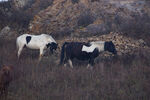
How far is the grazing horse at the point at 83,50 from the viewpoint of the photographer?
50.4 ft

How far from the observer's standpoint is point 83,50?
15469mm

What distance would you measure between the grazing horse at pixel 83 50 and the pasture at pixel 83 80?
504mm

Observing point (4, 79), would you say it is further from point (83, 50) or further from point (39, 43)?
point (39, 43)

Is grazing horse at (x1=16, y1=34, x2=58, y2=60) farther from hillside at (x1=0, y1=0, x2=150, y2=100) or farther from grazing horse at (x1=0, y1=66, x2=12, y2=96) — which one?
grazing horse at (x1=0, y1=66, x2=12, y2=96)

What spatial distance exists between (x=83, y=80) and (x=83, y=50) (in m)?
3.48

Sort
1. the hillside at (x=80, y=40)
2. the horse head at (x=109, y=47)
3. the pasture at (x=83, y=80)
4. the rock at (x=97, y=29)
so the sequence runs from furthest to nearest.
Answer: the rock at (x=97, y=29) → the horse head at (x=109, y=47) → the hillside at (x=80, y=40) → the pasture at (x=83, y=80)

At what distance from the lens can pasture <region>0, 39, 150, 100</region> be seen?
1052 centimetres

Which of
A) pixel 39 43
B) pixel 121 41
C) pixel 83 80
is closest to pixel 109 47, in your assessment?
pixel 121 41

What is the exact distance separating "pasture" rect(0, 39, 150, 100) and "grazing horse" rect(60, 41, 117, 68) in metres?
0.50

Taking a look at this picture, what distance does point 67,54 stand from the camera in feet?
51.7

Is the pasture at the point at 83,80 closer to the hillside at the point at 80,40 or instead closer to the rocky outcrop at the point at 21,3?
the hillside at the point at 80,40

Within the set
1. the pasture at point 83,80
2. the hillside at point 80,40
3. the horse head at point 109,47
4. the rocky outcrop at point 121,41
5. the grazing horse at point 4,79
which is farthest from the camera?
the rocky outcrop at point 121,41

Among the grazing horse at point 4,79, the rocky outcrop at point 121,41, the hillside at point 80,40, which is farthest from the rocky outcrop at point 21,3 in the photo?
the grazing horse at point 4,79

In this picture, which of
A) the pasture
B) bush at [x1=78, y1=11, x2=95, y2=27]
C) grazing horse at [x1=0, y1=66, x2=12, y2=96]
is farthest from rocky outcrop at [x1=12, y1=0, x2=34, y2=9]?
grazing horse at [x1=0, y1=66, x2=12, y2=96]
